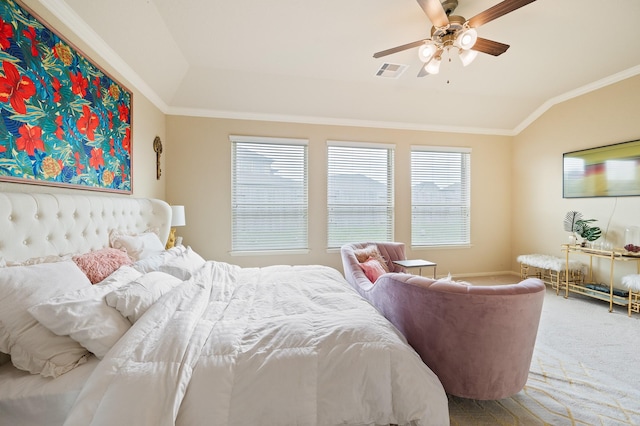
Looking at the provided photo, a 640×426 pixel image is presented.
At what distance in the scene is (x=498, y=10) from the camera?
71.0 inches

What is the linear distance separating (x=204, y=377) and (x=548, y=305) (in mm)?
4253

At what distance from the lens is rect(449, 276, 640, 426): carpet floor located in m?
1.58

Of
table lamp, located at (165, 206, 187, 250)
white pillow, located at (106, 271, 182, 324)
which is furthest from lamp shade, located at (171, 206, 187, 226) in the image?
white pillow, located at (106, 271, 182, 324)

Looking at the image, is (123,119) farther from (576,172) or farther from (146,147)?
(576,172)

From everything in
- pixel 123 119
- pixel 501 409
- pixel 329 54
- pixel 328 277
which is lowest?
pixel 501 409

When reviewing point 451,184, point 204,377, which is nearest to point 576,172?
point 451,184

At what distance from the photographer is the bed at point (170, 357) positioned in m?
1.04

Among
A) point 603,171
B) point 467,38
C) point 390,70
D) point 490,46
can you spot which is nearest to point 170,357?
Result: point 467,38

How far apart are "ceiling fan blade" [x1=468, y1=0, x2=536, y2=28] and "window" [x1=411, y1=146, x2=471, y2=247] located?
8.47ft

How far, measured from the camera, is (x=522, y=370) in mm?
1564

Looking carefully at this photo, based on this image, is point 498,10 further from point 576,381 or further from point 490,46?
point 576,381

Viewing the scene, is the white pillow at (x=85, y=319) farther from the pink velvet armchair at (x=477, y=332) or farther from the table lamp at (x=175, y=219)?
the table lamp at (x=175, y=219)

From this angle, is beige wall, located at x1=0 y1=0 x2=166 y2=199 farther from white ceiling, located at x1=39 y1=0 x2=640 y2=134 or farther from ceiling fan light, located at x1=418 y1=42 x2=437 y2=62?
ceiling fan light, located at x1=418 y1=42 x2=437 y2=62

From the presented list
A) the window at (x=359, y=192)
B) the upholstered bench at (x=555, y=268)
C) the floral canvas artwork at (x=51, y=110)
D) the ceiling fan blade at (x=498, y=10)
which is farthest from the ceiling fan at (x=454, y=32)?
the upholstered bench at (x=555, y=268)
